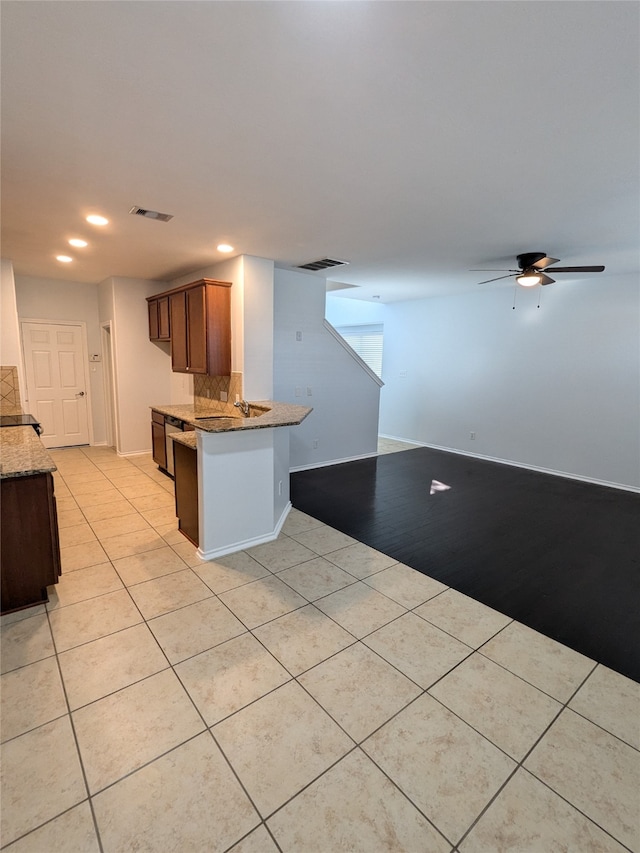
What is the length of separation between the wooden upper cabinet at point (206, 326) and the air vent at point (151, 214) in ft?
3.72

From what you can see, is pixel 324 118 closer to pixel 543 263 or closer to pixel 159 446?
pixel 543 263

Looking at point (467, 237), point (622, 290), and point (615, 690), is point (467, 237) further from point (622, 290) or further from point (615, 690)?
point (615, 690)

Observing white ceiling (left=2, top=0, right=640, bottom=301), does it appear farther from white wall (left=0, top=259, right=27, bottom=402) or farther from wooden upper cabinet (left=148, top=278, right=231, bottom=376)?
white wall (left=0, top=259, right=27, bottom=402)

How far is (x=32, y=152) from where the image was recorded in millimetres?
2121

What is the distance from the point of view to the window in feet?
26.9

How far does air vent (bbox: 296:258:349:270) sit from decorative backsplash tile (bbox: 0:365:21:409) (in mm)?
3500

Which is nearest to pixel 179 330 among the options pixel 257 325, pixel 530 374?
pixel 257 325

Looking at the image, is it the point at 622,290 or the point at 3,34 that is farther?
the point at 622,290

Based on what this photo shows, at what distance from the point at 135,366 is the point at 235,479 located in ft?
12.2

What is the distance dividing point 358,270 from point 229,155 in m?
2.98

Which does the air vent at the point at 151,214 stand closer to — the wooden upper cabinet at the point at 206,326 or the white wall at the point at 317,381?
the wooden upper cabinet at the point at 206,326

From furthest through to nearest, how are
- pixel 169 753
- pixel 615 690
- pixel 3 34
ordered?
1. pixel 615 690
2. pixel 169 753
3. pixel 3 34

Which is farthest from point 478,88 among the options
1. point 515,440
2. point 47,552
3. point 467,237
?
point 515,440

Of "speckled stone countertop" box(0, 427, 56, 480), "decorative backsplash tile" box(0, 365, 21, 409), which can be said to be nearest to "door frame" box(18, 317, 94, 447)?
"decorative backsplash tile" box(0, 365, 21, 409)
